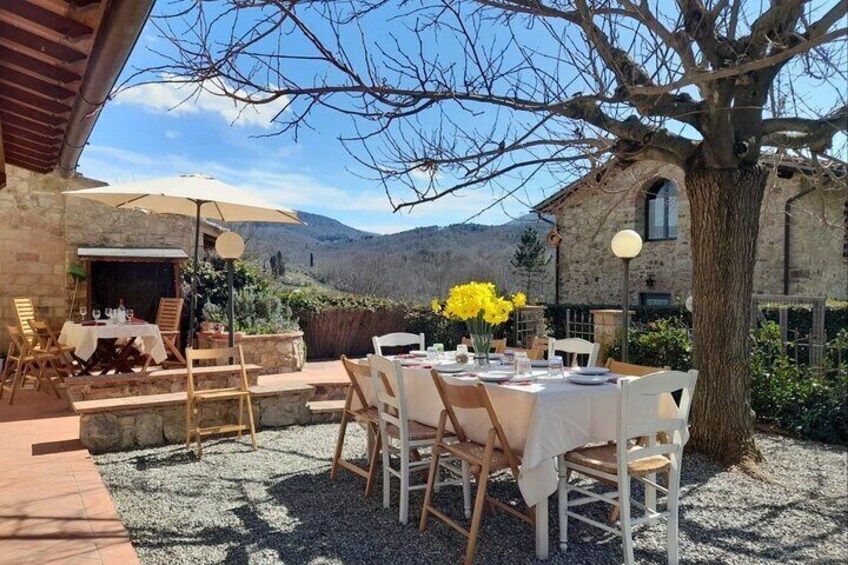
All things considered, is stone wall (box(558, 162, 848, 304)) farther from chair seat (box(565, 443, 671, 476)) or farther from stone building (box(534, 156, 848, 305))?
chair seat (box(565, 443, 671, 476))

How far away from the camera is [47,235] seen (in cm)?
898

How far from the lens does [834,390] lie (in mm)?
5113

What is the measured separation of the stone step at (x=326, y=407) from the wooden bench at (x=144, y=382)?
2.11ft

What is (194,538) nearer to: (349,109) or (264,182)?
(349,109)

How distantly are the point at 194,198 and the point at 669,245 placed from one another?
9.77 meters

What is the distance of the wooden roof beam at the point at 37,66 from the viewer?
Answer: 2379mm

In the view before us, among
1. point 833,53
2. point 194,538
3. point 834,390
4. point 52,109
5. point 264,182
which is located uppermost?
point 264,182

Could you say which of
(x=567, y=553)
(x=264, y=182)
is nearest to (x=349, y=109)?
(x=567, y=553)

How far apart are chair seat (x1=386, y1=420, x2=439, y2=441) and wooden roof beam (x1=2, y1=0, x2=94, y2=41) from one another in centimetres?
245

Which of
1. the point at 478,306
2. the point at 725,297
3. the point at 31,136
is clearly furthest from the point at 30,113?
the point at 725,297

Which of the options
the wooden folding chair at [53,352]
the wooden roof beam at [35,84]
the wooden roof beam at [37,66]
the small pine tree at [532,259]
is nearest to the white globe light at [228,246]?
the wooden folding chair at [53,352]

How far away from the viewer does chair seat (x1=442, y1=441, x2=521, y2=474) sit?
2.85 m

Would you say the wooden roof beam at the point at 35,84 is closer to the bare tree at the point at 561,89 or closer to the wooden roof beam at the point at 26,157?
the bare tree at the point at 561,89

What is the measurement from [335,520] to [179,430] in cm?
230
